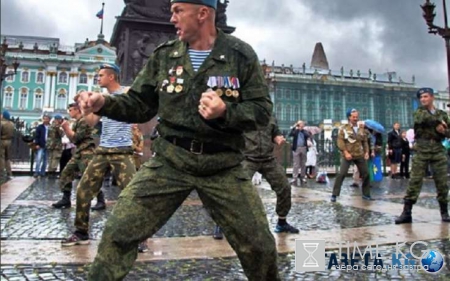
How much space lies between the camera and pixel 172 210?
233 cm

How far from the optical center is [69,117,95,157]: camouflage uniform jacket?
612 centimetres

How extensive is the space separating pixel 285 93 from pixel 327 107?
29.7ft

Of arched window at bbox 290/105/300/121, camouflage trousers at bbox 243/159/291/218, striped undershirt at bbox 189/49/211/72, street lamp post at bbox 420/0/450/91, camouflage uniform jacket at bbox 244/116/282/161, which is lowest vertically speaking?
camouflage trousers at bbox 243/159/291/218

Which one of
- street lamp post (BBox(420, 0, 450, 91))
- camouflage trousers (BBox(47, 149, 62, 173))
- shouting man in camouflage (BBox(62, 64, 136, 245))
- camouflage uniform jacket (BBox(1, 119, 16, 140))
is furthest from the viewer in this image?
camouflage trousers (BBox(47, 149, 62, 173))

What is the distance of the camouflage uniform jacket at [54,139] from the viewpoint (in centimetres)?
1292

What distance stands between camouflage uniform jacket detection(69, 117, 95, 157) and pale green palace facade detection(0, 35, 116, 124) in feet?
216

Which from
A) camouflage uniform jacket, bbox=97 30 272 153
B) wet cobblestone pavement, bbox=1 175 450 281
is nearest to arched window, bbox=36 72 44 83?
wet cobblestone pavement, bbox=1 175 450 281

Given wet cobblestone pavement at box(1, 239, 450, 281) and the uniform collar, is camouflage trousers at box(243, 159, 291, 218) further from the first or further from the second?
the uniform collar

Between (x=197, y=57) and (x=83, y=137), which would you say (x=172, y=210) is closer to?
(x=197, y=57)

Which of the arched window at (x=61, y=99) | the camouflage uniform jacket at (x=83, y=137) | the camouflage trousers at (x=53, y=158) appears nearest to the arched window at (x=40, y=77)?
the arched window at (x=61, y=99)

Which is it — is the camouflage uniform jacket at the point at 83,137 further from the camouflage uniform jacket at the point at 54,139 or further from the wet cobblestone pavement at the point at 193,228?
the camouflage uniform jacket at the point at 54,139

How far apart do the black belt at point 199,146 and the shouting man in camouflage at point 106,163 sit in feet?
7.48

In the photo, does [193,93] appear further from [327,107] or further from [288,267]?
[327,107]

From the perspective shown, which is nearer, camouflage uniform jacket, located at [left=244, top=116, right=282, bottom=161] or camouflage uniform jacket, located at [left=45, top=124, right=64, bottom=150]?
camouflage uniform jacket, located at [left=244, top=116, right=282, bottom=161]
